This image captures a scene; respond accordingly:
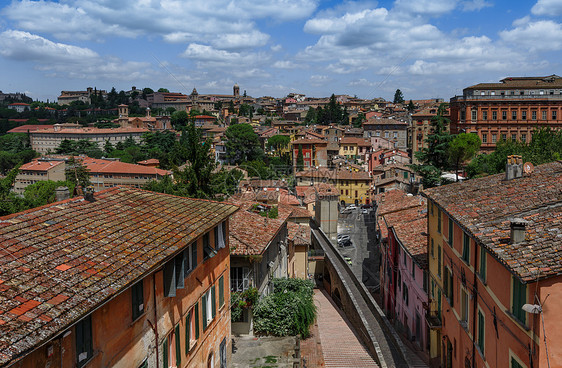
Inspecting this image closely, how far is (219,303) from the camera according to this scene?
15.5 m

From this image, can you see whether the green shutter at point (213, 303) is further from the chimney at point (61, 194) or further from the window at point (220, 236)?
the chimney at point (61, 194)

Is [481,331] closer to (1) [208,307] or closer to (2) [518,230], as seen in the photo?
(2) [518,230]

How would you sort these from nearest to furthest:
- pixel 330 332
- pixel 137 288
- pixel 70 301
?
pixel 70 301, pixel 137 288, pixel 330 332

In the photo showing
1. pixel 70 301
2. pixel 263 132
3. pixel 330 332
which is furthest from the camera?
pixel 263 132

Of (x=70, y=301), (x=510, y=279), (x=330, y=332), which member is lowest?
(x=330, y=332)

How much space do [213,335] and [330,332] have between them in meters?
12.7

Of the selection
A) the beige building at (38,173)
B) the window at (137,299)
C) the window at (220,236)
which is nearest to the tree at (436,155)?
the window at (220,236)

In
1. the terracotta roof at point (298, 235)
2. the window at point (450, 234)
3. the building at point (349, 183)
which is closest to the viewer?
the window at point (450, 234)

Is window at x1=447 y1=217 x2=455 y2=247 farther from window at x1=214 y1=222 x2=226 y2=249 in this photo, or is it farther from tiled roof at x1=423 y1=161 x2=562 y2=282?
window at x1=214 y1=222 x2=226 y2=249

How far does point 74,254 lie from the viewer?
8648mm

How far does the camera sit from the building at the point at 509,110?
6381 cm

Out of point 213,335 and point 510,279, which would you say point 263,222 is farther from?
point 510,279

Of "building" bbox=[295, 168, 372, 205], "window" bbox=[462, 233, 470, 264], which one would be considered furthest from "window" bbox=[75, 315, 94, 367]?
"building" bbox=[295, 168, 372, 205]

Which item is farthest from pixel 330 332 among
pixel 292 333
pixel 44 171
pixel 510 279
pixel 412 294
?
pixel 44 171
